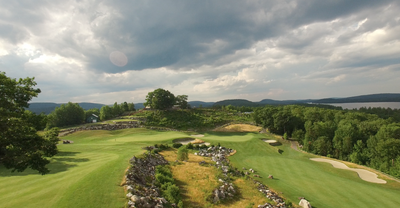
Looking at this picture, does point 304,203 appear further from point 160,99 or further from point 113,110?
point 113,110

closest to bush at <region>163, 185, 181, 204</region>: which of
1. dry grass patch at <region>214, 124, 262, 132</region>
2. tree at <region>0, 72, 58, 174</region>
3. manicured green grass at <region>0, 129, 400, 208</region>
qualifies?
manicured green grass at <region>0, 129, 400, 208</region>

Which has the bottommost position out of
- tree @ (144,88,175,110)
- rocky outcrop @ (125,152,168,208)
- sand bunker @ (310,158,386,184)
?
sand bunker @ (310,158,386,184)

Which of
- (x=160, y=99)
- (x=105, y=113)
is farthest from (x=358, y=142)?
(x=105, y=113)

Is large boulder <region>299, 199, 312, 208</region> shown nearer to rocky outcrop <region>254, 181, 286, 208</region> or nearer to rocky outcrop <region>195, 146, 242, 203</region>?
rocky outcrop <region>254, 181, 286, 208</region>

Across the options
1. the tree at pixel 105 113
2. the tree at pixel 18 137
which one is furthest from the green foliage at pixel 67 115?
the tree at pixel 18 137

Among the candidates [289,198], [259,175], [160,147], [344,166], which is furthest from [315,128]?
[160,147]
